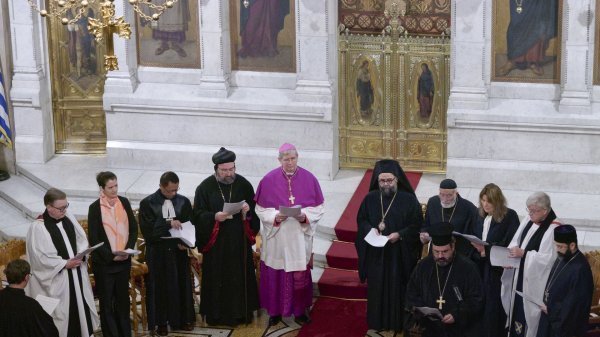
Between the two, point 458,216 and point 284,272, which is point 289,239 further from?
point 458,216

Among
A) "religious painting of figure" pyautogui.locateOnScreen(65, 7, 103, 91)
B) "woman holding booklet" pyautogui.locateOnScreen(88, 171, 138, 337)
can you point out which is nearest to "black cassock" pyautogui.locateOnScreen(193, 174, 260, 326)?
"woman holding booklet" pyautogui.locateOnScreen(88, 171, 138, 337)

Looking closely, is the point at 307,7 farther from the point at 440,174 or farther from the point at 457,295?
the point at 457,295

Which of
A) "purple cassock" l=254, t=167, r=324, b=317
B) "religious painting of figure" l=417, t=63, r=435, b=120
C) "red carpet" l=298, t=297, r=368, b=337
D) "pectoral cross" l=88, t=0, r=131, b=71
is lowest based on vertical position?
"red carpet" l=298, t=297, r=368, b=337

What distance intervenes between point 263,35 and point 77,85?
273 cm

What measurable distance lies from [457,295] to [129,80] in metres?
7.04

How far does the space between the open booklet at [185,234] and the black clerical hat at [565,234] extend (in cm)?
376

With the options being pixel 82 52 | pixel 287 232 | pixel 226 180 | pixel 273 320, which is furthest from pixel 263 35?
pixel 273 320

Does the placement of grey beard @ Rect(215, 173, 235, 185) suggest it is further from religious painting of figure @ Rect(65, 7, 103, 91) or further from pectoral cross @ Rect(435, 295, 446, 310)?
religious painting of figure @ Rect(65, 7, 103, 91)

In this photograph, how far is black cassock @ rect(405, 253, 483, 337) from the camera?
13.3 m

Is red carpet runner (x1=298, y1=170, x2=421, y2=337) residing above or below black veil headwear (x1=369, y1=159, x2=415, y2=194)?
below

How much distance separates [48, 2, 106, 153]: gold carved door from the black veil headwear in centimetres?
570

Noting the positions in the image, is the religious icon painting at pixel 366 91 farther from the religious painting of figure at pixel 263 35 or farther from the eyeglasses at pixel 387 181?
the eyeglasses at pixel 387 181

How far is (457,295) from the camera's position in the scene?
43.5 feet

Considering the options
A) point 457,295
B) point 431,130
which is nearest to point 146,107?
point 431,130
